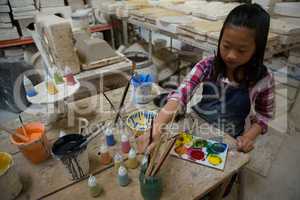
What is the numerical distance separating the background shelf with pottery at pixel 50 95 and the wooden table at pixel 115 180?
0.21 m

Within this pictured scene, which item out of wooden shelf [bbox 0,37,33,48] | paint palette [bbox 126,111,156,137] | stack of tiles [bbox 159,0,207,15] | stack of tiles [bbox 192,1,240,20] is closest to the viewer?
paint palette [bbox 126,111,156,137]

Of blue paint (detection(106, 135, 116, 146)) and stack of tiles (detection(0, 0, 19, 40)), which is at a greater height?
stack of tiles (detection(0, 0, 19, 40))

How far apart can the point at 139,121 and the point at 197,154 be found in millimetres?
273

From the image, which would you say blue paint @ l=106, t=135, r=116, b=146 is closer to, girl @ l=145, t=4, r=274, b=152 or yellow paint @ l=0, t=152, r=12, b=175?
girl @ l=145, t=4, r=274, b=152

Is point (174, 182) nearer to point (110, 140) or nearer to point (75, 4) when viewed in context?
point (110, 140)

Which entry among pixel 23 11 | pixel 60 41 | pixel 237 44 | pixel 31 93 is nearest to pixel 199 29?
pixel 237 44

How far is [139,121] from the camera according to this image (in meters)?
0.91

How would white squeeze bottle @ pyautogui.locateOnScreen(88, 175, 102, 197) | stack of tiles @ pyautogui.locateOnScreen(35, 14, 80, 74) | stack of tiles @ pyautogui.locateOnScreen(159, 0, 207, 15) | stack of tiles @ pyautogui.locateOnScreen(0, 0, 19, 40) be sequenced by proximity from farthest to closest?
stack of tiles @ pyautogui.locateOnScreen(0, 0, 19, 40), stack of tiles @ pyautogui.locateOnScreen(159, 0, 207, 15), stack of tiles @ pyautogui.locateOnScreen(35, 14, 80, 74), white squeeze bottle @ pyautogui.locateOnScreen(88, 175, 102, 197)

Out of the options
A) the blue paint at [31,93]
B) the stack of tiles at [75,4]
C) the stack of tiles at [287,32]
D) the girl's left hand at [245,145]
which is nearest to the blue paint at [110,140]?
the blue paint at [31,93]

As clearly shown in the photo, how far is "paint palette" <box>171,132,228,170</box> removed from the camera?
0.72 metres

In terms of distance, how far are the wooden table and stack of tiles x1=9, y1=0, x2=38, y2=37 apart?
191 centimetres

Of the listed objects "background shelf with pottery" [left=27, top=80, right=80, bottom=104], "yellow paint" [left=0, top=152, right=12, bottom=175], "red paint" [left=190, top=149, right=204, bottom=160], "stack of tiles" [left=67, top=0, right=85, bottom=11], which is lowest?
"red paint" [left=190, top=149, right=204, bottom=160]

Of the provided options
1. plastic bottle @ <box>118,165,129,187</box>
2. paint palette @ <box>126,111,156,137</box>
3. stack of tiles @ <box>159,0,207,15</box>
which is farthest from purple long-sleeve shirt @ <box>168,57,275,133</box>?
stack of tiles @ <box>159,0,207,15</box>

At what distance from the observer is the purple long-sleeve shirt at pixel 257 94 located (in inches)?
36.6
